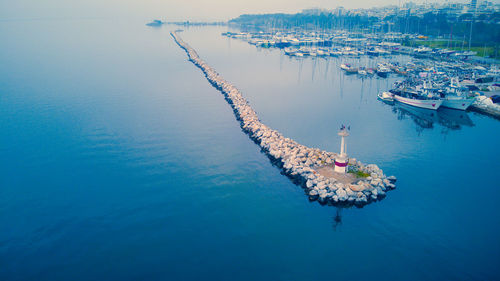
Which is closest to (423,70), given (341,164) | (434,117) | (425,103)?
(425,103)

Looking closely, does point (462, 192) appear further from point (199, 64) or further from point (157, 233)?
point (199, 64)

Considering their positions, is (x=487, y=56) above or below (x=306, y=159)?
above

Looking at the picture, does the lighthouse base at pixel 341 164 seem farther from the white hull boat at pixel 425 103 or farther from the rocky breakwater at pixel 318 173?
the white hull boat at pixel 425 103

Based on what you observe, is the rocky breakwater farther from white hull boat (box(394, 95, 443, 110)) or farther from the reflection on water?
white hull boat (box(394, 95, 443, 110))

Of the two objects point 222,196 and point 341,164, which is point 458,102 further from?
point 222,196

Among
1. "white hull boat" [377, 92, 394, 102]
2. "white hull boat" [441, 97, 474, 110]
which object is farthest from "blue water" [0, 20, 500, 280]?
"white hull boat" [377, 92, 394, 102]

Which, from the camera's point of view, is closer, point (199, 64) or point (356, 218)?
point (356, 218)

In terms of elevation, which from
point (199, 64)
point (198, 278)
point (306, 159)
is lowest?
point (198, 278)

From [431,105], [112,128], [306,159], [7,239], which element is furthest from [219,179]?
[431,105]
